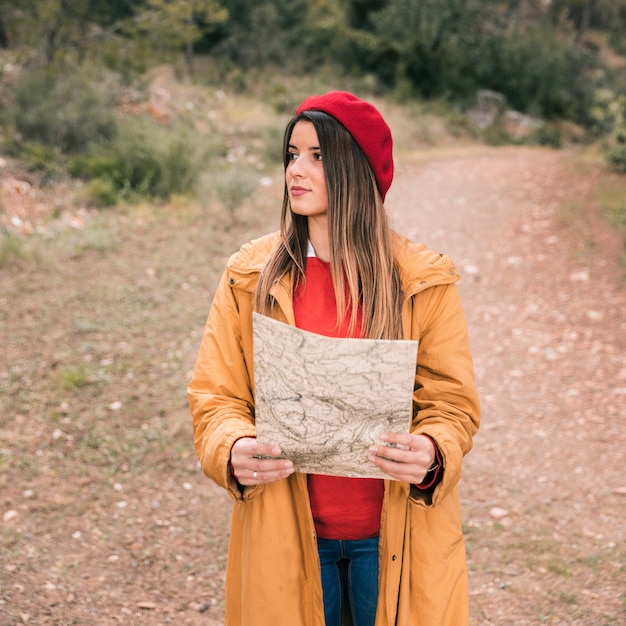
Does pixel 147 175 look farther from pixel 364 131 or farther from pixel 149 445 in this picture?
pixel 364 131

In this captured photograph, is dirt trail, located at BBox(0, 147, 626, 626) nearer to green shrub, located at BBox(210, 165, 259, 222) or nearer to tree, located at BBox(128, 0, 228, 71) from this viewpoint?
green shrub, located at BBox(210, 165, 259, 222)

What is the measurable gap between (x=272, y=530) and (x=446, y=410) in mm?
496

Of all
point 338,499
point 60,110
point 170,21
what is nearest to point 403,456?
point 338,499

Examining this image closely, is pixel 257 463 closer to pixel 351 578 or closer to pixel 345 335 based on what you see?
pixel 345 335

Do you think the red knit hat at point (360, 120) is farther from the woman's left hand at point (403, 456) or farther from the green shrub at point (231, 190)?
the green shrub at point (231, 190)

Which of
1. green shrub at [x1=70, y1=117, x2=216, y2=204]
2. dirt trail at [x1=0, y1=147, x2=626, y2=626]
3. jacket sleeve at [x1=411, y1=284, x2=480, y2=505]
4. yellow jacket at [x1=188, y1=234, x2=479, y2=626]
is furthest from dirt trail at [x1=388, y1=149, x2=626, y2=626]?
green shrub at [x1=70, y1=117, x2=216, y2=204]

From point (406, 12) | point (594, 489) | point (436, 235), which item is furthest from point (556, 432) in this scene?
point (406, 12)

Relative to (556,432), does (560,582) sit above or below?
above

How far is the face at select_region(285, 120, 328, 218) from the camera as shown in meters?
1.67

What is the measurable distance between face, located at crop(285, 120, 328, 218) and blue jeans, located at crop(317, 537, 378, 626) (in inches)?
32.0

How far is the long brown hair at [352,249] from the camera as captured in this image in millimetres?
1645

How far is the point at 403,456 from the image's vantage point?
1.46 m

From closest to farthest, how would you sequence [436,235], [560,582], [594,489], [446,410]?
[446,410] < [560,582] < [594,489] < [436,235]

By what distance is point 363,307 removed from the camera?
5.45ft
